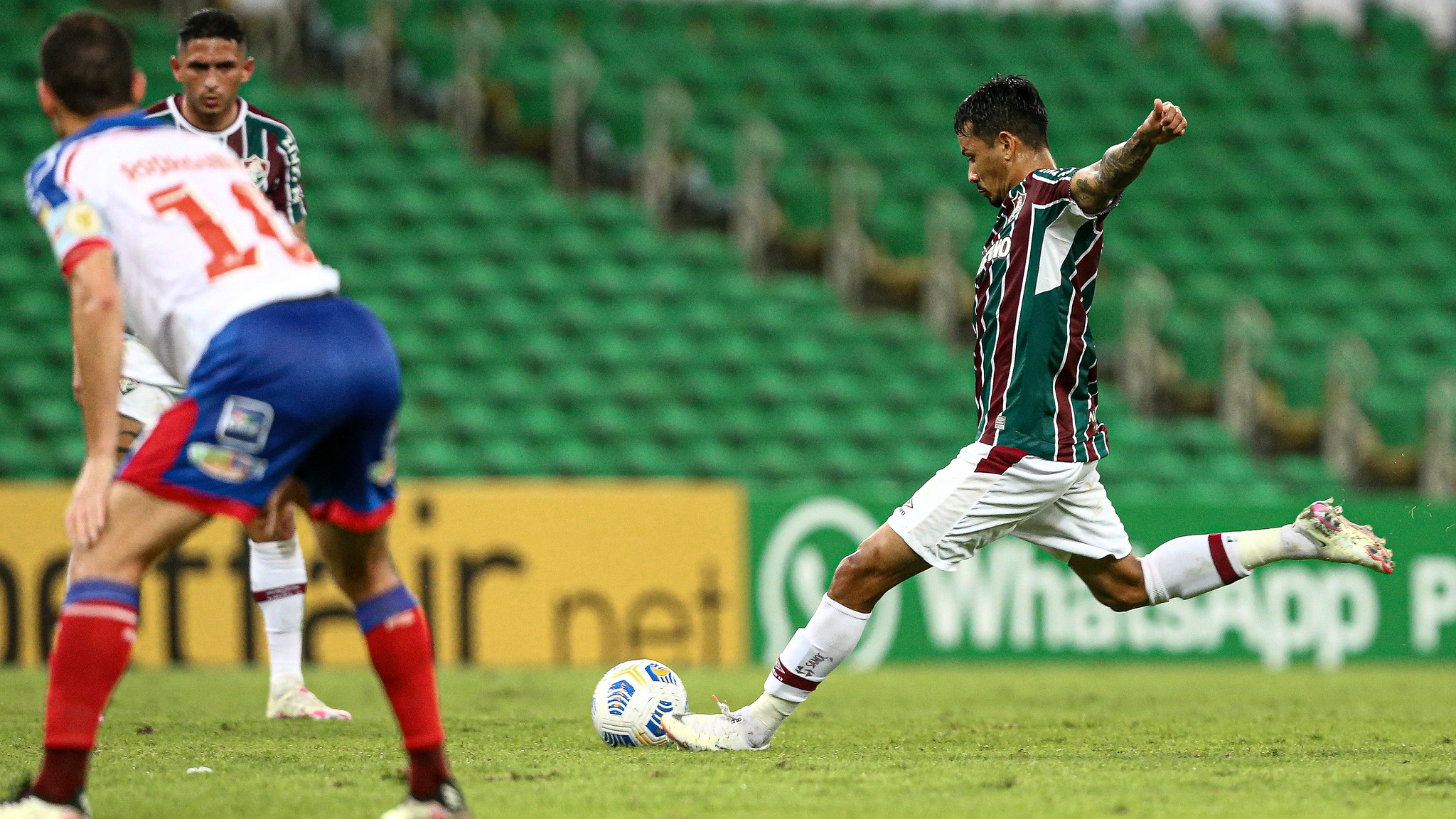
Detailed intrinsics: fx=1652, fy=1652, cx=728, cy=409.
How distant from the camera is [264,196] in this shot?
6.00m

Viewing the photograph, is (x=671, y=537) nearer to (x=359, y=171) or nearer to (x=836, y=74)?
(x=359, y=171)

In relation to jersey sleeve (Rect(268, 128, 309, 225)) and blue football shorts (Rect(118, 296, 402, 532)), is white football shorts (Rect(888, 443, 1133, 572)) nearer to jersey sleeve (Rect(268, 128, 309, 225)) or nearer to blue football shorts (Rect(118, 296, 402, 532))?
blue football shorts (Rect(118, 296, 402, 532))

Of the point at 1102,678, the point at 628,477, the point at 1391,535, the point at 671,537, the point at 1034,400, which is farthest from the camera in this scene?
the point at 628,477

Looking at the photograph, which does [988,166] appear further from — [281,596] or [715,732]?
[281,596]

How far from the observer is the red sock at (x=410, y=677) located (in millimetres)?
3824

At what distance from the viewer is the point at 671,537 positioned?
11.0 m

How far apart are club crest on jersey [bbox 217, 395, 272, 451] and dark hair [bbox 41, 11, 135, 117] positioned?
33.4 inches

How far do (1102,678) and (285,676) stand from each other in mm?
5281

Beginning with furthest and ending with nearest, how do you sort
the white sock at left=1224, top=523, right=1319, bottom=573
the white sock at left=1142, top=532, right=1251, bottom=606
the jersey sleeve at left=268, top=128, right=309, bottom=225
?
the jersey sleeve at left=268, top=128, right=309, bottom=225
the white sock at left=1142, top=532, right=1251, bottom=606
the white sock at left=1224, top=523, right=1319, bottom=573

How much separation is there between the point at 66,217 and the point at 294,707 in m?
3.06

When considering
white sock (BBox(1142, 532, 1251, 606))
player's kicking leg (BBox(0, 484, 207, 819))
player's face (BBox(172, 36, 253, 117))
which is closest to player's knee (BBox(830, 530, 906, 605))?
white sock (BBox(1142, 532, 1251, 606))

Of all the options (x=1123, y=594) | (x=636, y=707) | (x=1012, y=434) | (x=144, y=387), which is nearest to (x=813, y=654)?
(x=636, y=707)

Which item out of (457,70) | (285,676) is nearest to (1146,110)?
(457,70)

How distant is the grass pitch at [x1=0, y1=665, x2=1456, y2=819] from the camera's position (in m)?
4.12
